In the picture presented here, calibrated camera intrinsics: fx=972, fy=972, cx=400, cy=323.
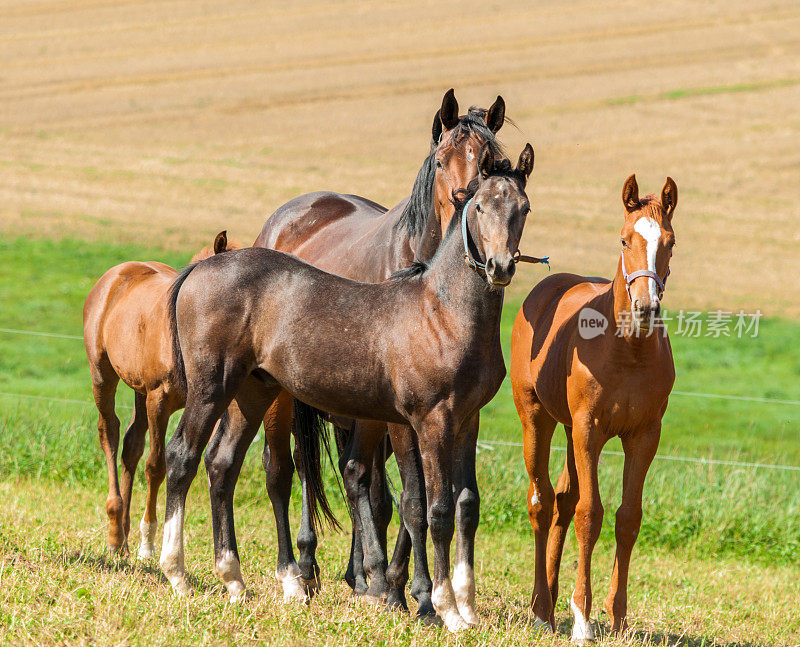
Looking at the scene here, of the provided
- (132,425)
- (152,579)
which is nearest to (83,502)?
(132,425)

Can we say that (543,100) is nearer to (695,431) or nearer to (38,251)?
(38,251)

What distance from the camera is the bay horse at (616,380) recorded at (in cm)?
473

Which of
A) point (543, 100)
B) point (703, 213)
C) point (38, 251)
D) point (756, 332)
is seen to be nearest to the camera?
point (756, 332)

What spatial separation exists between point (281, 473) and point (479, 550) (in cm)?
249

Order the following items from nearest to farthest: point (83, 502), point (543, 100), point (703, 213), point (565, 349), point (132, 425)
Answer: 1. point (565, 349)
2. point (132, 425)
3. point (83, 502)
4. point (703, 213)
5. point (543, 100)

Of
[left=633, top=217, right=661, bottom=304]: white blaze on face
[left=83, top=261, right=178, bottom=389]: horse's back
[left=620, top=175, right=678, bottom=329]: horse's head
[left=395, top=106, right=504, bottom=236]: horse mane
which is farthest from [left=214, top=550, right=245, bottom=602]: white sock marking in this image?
[left=633, top=217, right=661, bottom=304]: white blaze on face

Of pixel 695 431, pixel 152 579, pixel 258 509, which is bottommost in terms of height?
pixel 695 431

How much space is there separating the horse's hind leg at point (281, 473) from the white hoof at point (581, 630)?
5.22 ft

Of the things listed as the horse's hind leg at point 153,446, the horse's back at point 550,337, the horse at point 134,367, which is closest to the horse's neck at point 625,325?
the horse's back at point 550,337

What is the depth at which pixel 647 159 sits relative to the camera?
80.2 feet

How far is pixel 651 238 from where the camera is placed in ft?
15.4

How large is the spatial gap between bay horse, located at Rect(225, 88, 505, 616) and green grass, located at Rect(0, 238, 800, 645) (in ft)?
1.02

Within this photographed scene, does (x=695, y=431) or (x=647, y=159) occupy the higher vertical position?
(x=647, y=159)

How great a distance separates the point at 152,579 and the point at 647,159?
69.7 feet
